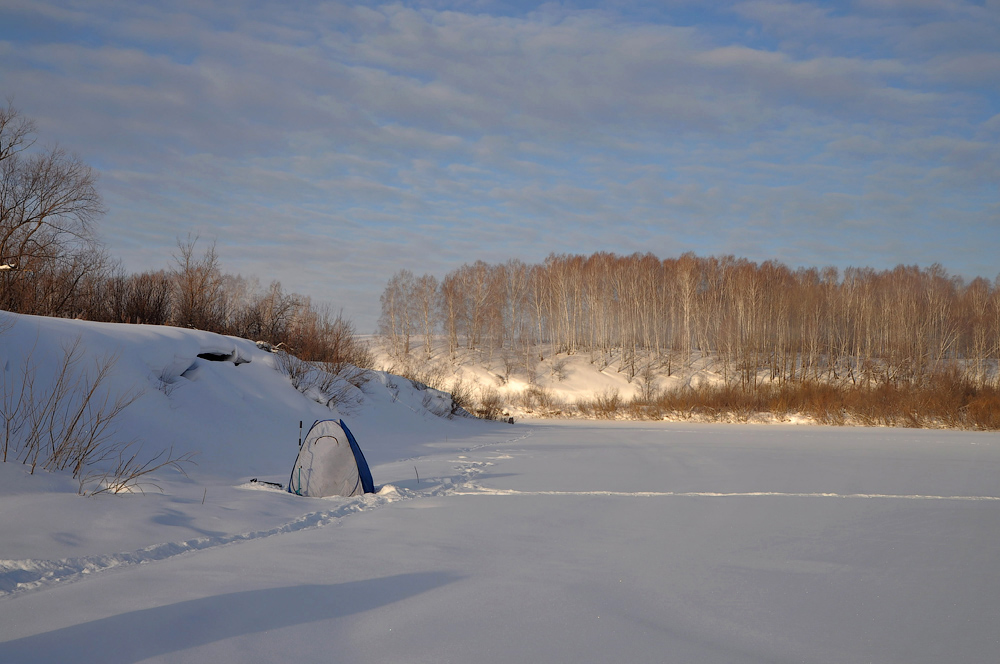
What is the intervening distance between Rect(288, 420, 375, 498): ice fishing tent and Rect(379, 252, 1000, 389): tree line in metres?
32.7

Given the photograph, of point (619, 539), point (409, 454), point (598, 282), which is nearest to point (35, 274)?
point (409, 454)

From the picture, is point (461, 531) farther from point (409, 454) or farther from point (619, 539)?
point (409, 454)

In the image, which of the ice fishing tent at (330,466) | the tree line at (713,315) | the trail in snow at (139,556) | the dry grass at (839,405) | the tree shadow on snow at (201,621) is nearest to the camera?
the tree shadow on snow at (201,621)

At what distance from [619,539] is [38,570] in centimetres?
470

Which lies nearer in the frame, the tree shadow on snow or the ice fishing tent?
the tree shadow on snow

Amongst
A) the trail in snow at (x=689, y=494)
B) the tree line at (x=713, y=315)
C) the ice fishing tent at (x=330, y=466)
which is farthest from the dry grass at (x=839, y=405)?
the ice fishing tent at (x=330, y=466)

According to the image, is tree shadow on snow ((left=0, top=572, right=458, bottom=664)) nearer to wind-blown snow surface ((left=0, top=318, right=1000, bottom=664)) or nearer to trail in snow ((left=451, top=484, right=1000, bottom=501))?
wind-blown snow surface ((left=0, top=318, right=1000, bottom=664))

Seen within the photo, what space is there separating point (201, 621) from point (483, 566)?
7.02 ft

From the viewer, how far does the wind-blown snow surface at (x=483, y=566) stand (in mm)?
3281

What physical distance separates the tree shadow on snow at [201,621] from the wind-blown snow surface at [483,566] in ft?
0.05

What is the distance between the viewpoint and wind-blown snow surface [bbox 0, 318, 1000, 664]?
10.8 ft

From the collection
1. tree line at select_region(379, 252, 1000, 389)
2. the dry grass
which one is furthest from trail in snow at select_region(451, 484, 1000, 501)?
tree line at select_region(379, 252, 1000, 389)

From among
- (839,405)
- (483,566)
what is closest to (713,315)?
(839,405)

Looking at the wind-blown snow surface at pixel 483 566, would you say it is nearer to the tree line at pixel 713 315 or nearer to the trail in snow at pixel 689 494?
the trail in snow at pixel 689 494
